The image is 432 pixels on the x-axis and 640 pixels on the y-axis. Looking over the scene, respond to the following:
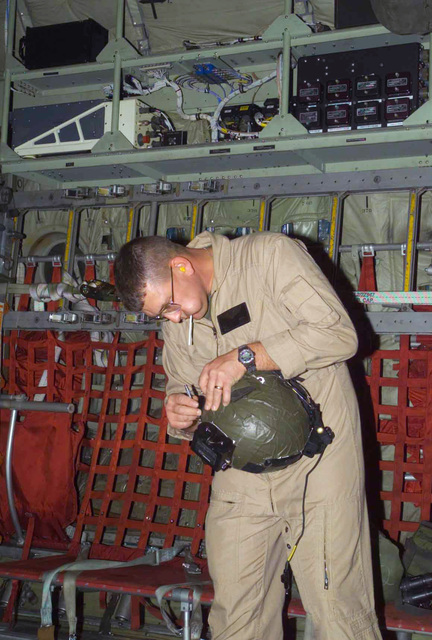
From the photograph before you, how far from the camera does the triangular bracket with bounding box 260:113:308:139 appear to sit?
17.0 feet

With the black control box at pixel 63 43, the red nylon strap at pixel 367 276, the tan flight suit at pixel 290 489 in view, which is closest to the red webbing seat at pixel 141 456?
the red nylon strap at pixel 367 276

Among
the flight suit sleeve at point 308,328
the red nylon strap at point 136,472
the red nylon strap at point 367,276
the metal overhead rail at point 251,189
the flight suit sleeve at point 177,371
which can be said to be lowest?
the red nylon strap at point 136,472

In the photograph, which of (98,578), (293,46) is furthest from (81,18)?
(98,578)

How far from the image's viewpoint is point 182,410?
9.75 feet

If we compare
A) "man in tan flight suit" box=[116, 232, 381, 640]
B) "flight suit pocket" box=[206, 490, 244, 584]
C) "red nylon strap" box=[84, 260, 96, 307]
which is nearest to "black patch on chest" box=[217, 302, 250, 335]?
"man in tan flight suit" box=[116, 232, 381, 640]

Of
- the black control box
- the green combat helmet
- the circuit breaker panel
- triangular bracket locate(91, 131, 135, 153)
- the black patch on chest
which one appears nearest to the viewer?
the green combat helmet

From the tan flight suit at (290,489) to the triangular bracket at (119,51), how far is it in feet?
10.8

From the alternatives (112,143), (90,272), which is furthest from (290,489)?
(112,143)

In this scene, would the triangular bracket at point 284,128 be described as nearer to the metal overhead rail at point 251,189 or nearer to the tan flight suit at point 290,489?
the metal overhead rail at point 251,189

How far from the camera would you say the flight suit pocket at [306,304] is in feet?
8.92

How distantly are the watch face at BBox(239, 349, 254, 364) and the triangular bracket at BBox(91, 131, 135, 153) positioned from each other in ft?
11.5

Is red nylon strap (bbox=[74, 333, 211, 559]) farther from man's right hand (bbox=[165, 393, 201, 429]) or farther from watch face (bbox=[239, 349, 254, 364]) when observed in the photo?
watch face (bbox=[239, 349, 254, 364])

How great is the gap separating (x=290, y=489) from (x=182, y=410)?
571 mm

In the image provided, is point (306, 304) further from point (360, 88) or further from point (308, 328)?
point (360, 88)
